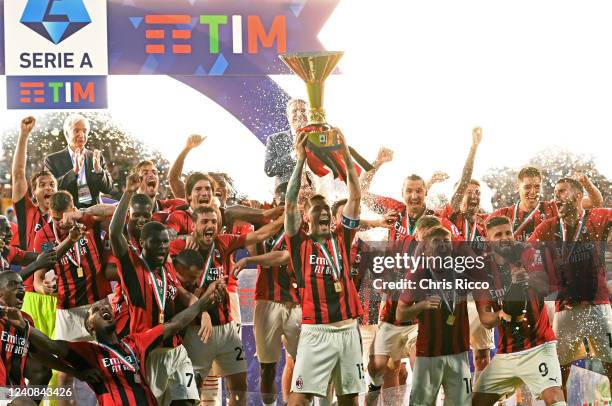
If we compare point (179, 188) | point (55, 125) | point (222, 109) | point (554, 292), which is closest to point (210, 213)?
point (179, 188)

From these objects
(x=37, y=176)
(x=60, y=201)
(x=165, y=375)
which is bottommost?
(x=165, y=375)

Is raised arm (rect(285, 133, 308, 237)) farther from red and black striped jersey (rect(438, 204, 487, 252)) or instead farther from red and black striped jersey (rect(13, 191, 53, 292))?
red and black striped jersey (rect(13, 191, 53, 292))

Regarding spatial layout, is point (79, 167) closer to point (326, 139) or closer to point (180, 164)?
point (180, 164)

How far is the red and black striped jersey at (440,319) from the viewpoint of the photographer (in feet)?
15.4

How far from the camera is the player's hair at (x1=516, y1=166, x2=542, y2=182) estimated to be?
470cm

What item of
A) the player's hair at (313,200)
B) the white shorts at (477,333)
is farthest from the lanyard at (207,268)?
the white shorts at (477,333)

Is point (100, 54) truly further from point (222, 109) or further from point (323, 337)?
point (323, 337)

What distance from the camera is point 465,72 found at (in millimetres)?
4703

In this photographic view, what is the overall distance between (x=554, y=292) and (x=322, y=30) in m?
1.55

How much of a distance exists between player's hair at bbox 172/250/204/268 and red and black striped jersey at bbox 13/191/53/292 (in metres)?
0.57

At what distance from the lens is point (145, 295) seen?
4613 mm

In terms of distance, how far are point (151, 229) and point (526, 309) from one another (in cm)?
169

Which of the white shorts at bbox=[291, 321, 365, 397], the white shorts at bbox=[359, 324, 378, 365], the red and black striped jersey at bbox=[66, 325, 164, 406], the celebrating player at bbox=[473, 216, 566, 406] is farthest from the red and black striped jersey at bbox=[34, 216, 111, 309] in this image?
the celebrating player at bbox=[473, 216, 566, 406]

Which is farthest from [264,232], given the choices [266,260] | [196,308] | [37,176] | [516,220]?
[516,220]
